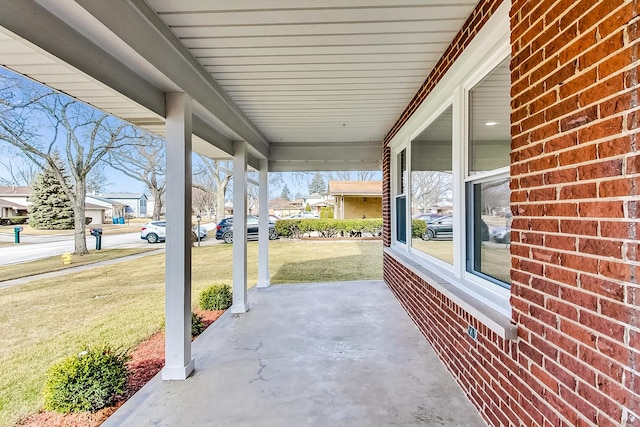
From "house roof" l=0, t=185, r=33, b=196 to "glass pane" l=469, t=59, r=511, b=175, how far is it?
10.3 meters

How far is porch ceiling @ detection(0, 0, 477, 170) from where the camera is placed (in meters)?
1.76

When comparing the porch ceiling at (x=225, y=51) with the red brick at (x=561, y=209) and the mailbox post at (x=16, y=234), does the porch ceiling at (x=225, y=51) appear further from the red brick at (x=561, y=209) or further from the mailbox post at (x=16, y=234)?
the mailbox post at (x=16, y=234)

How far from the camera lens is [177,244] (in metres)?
2.89

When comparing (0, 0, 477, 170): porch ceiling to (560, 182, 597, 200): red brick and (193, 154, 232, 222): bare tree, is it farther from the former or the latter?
(193, 154, 232, 222): bare tree

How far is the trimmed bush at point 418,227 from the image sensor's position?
14.7 ft

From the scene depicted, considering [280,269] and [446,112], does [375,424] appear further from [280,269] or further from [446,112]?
[280,269]

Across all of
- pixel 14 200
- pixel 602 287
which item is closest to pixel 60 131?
pixel 14 200

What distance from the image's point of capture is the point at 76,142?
10.7 metres

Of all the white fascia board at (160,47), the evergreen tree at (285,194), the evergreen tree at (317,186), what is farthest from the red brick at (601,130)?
the evergreen tree at (317,186)

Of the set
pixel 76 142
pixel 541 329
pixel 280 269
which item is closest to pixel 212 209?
pixel 76 142

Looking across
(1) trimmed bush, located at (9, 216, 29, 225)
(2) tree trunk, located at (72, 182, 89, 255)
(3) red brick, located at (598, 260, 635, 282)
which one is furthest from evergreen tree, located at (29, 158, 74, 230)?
(3) red brick, located at (598, 260, 635, 282)

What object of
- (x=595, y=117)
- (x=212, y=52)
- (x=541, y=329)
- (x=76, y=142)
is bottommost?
(x=541, y=329)

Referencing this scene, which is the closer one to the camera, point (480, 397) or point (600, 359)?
point (600, 359)

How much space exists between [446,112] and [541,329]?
2489 mm
